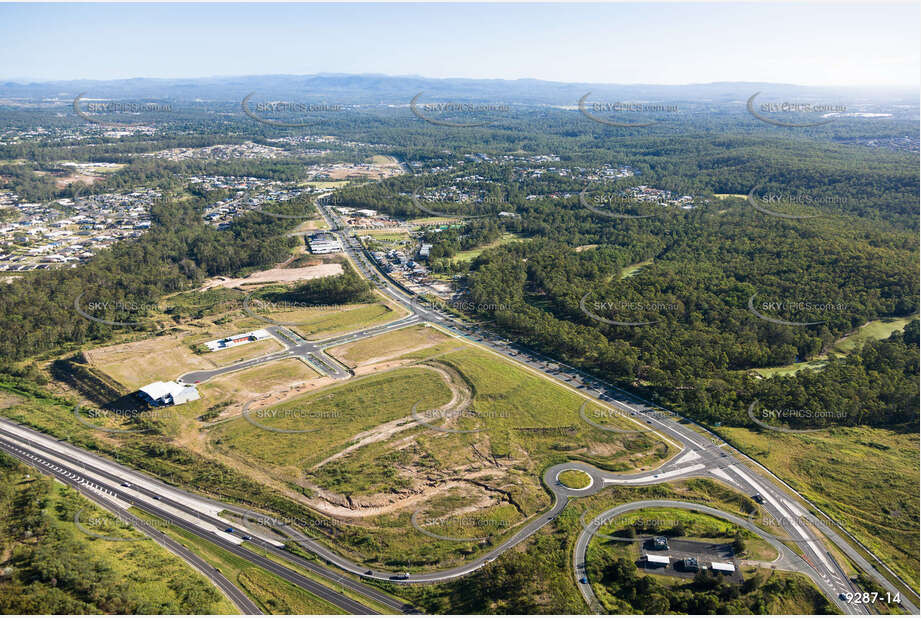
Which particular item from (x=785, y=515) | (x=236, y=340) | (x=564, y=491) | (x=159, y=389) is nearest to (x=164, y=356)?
(x=236, y=340)

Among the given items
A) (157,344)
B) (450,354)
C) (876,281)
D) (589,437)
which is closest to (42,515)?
(157,344)

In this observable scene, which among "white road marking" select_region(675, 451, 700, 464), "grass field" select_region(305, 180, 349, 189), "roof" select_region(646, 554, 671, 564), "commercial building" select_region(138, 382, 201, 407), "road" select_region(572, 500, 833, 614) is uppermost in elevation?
"grass field" select_region(305, 180, 349, 189)

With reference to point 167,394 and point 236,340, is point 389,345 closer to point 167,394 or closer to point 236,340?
point 236,340

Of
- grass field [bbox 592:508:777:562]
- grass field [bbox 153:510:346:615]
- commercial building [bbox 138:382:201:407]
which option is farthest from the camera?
commercial building [bbox 138:382:201:407]

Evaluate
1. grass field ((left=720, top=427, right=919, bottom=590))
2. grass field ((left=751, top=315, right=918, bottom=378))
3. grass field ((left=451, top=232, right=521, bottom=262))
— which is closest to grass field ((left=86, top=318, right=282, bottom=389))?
grass field ((left=451, top=232, right=521, bottom=262))

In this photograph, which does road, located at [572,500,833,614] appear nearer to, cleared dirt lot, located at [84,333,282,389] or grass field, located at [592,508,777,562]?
grass field, located at [592,508,777,562]

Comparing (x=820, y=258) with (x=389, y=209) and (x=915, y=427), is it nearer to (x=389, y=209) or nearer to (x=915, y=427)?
(x=915, y=427)
